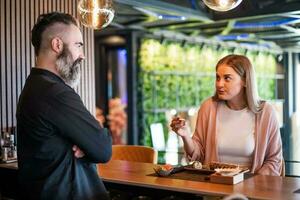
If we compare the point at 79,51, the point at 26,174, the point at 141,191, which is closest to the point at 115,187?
the point at 141,191

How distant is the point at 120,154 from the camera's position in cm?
362

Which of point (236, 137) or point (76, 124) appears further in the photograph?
point (236, 137)

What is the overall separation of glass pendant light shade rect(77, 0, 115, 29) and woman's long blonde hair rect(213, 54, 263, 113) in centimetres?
92

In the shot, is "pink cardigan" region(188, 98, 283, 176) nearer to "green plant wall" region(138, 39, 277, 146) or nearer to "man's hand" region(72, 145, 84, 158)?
"man's hand" region(72, 145, 84, 158)

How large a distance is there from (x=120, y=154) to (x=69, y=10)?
147 centimetres

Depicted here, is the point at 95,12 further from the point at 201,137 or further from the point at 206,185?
the point at 206,185

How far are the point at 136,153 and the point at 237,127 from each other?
1.02 meters

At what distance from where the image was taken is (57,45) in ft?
6.73

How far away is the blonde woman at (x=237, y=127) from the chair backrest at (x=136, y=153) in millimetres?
522

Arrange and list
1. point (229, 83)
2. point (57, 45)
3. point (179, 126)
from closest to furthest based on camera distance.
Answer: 1. point (57, 45)
2. point (179, 126)
3. point (229, 83)

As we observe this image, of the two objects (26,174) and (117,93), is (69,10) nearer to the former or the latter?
(26,174)

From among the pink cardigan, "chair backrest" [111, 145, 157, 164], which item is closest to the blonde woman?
the pink cardigan

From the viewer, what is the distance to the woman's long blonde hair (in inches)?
110

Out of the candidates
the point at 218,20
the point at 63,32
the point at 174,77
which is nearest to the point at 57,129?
the point at 63,32
